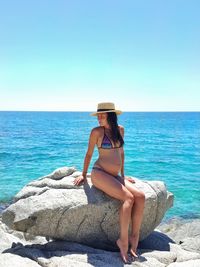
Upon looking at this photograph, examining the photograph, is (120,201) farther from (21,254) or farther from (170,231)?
(170,231)

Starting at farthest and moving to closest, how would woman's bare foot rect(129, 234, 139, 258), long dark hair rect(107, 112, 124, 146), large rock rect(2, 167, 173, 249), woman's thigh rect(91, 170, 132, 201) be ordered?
long dark hair rect(107, 112, 124, 146), large rock rect(2, 167, 173, 249), woman's thigh rect(91, 170, 132, 201), woman's bare foot rect(129, 234, 139, 258)

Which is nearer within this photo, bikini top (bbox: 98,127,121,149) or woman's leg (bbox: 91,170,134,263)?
woman's leg (bbox: 91,170,134,263)

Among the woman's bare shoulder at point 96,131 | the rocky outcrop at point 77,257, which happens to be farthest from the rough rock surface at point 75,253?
the woman's bare shoulder at point 96,131

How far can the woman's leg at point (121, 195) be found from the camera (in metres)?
7.57

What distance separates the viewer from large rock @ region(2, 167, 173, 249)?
26.2 feet

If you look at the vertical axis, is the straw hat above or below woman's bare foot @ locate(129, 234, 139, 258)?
above

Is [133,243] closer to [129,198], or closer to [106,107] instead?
[129,198]

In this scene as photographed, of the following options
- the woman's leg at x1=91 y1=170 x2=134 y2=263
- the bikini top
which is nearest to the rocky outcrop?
the woman's leg at x1=91 y1=170 x2=134 y2=263

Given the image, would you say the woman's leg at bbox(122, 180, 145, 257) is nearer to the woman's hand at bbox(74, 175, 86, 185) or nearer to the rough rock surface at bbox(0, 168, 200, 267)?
the rough rock surface at bbox(0, 168, 200, 267)

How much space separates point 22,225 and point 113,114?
124 inches

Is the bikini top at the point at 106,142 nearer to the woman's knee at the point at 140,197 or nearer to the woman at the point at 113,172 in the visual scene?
the woman at the point at 113,172

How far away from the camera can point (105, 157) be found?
834 centimetres

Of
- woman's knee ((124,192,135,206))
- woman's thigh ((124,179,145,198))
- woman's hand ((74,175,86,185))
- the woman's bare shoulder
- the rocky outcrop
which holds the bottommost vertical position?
the rocky outcrop

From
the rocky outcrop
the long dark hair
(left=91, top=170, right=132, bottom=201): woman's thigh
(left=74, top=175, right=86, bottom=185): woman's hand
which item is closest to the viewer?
the rocky outcrop
